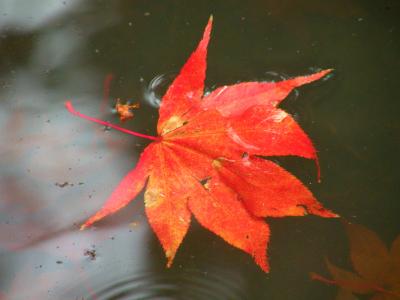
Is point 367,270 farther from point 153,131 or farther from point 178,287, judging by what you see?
point 153,131

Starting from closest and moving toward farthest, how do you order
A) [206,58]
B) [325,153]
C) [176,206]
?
[176,206], [325,153], [206,58]

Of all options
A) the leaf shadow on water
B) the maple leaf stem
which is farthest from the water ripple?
the maple leaf stem

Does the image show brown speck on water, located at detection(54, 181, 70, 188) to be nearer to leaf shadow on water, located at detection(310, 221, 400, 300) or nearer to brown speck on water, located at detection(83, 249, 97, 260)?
brown speck on water, located at detection(83, 249, 97, 260)

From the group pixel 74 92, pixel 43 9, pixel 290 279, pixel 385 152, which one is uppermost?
pixel 43 9

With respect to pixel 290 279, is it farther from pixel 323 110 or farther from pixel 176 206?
pixel 323 110

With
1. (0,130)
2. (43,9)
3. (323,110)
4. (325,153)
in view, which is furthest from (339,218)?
(43,9)

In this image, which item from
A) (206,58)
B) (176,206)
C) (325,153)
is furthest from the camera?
(206,58)

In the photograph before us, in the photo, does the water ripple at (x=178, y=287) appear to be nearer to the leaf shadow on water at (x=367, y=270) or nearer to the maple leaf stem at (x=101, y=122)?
the leaf shadow on water at (x=367, y=270)
